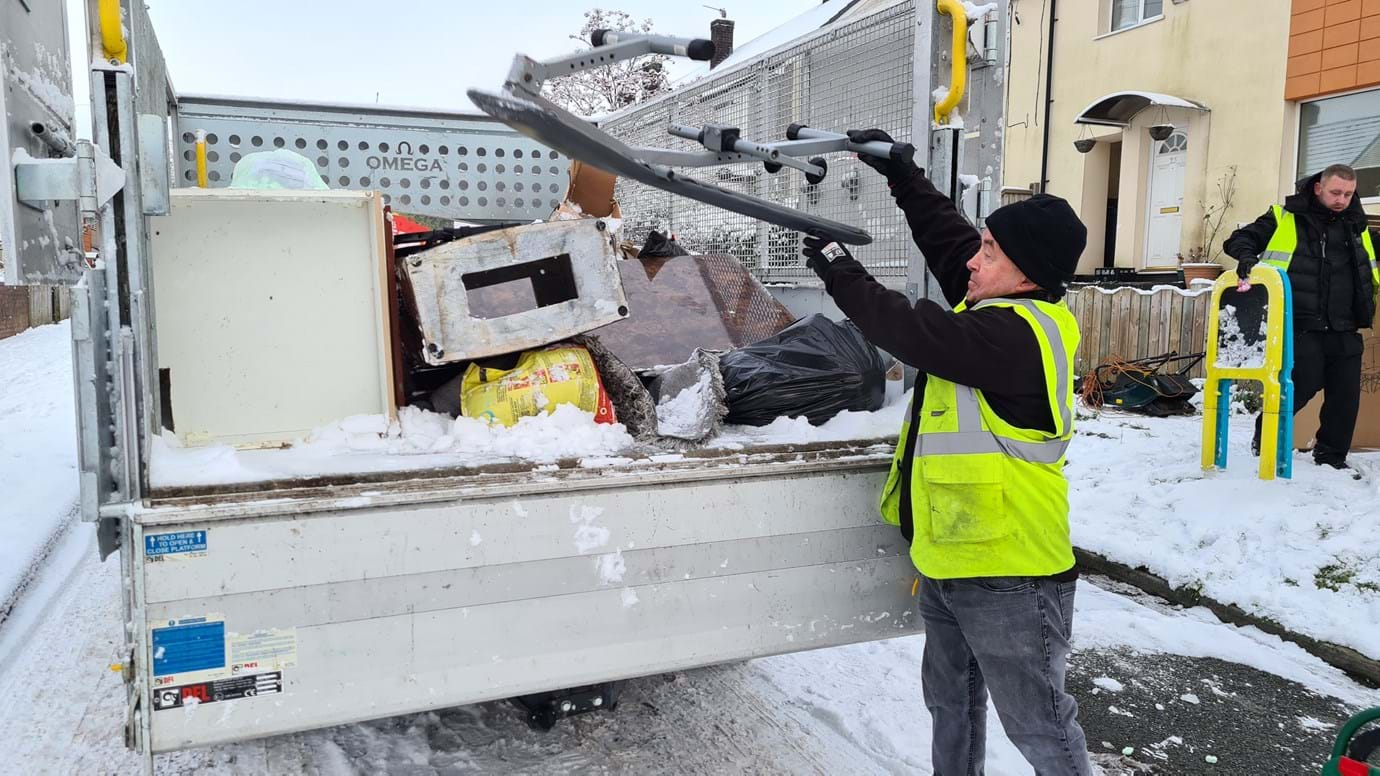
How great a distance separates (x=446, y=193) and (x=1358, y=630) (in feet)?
14.2

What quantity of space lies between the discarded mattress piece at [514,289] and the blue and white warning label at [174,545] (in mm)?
804

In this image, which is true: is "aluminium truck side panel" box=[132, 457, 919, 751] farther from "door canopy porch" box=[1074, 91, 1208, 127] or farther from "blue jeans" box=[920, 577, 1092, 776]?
"door canopy porch" box=[1074, 91, 1208, 127]

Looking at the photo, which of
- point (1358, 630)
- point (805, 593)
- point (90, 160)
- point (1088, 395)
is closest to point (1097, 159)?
point (1088, 395)

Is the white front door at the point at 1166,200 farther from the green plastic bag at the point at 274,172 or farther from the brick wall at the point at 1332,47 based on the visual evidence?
the green plastic bag at the point at 274,172

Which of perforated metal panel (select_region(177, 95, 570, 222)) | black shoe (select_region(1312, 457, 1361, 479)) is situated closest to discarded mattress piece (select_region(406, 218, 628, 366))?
perforated metal panel (select_region(177, 95, 570, 222))

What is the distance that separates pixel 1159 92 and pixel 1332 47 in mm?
2597

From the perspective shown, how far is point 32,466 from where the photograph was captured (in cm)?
657

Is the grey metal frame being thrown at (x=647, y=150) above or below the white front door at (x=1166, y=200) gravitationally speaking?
below

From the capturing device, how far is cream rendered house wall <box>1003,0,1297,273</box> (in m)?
10.9

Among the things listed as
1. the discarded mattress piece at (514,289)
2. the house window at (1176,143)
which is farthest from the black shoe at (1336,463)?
the house window at (1176,143)

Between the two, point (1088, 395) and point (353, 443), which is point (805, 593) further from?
point (1088, 395)

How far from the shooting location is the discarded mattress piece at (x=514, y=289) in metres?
2.42

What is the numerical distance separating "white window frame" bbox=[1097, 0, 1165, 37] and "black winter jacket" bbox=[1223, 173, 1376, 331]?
8.45m

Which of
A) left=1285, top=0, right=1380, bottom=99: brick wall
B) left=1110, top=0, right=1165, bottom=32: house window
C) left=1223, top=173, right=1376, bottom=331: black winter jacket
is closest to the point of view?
left=1223, top=173, right=1376, bottom=331: black winter jacket
